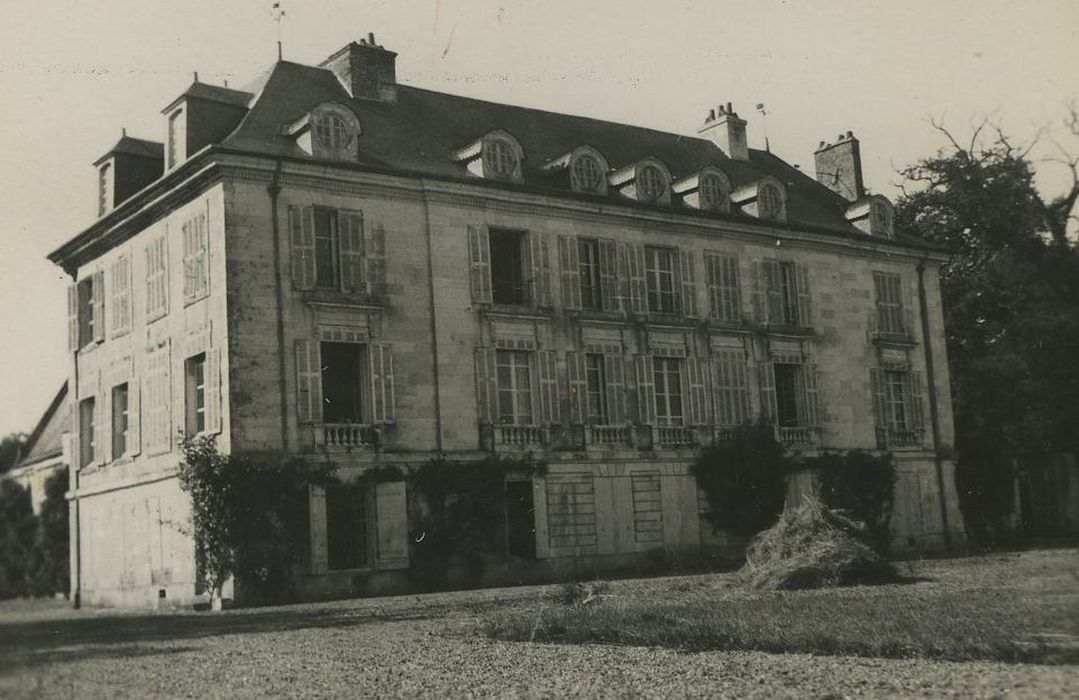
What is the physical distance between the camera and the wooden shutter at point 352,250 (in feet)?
70.5

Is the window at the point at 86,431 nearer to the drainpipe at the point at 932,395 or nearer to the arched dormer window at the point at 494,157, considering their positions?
the arched dormer window at the point at 494,157

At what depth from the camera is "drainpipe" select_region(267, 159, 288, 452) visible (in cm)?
2028

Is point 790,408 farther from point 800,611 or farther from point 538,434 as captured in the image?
point 800,611

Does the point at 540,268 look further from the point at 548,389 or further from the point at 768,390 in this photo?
the point at 768,390

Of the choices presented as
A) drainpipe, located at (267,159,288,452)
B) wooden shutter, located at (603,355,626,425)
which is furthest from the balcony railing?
wooden shutter, located at (603,355,626,425)

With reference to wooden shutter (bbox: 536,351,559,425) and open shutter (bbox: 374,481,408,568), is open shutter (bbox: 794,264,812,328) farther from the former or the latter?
open shutter (bbox: 374,481,408,568)

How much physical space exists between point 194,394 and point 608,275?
9130mm

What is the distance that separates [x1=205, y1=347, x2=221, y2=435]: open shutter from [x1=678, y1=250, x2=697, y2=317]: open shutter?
35.6ft

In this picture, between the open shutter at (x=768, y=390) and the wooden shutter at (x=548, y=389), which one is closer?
the wooden shutter at (x=548, y=389)

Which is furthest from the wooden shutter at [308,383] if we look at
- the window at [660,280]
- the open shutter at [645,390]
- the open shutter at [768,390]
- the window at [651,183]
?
the open shutter at [768,390]

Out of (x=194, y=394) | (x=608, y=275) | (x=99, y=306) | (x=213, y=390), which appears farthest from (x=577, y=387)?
(x=99, y=306)

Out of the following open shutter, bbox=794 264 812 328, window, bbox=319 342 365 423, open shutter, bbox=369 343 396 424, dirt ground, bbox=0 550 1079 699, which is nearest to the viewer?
dirt ground, bbox=0 550 1079 699

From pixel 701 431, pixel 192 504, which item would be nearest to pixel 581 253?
pixel 701 431

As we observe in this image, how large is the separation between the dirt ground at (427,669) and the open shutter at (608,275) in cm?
1246
